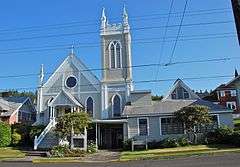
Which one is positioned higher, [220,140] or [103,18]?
[103,18]

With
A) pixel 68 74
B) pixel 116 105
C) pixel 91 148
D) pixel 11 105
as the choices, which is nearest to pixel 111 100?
pixel 116 105

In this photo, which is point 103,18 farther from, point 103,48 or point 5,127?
point 5,127

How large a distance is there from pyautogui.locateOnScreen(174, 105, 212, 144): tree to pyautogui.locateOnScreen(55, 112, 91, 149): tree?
949cm

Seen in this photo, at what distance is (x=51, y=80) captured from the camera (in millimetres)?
47531

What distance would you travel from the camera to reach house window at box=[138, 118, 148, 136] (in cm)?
3810

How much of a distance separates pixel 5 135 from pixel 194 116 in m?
20.2

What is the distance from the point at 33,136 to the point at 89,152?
9.41 metres

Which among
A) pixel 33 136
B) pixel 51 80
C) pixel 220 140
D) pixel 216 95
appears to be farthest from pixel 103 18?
pixel 216 95

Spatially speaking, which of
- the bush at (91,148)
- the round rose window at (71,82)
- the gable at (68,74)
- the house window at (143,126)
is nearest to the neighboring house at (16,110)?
the gable at (68,74)

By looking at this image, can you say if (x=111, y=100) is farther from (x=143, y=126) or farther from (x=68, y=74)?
(x=143, y=126)

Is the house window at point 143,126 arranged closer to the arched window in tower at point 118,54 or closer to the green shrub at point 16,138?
the arched window in tower at point 118,54

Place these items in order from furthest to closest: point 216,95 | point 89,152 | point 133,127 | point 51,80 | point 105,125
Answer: point 216,95, point 51,80, point 105,125, point 133,127, point 89,152

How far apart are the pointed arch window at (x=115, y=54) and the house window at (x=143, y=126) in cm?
1100

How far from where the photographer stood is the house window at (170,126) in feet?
124
